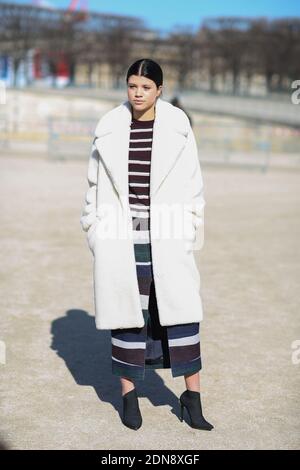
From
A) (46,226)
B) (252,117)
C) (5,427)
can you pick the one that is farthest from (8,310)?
(252,117)

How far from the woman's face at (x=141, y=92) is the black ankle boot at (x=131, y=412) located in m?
1.31

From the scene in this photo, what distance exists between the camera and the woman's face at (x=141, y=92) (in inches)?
129

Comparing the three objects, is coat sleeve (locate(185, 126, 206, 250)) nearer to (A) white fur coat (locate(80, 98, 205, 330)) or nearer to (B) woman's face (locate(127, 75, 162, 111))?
(A) white fur coat (locate(80, 98, 205, 330))

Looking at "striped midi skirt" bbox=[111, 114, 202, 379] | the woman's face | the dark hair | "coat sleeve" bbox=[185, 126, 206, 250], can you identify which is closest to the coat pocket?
"striped midi skirt" bbox=[111, 114, 202, 379]

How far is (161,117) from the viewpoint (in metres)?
3.32

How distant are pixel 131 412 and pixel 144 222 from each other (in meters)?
0.88

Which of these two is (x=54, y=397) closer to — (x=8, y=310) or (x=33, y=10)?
(x=8, y=310)

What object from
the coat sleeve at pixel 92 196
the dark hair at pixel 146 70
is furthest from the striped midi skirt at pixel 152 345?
the dark hair at pixel 146 70

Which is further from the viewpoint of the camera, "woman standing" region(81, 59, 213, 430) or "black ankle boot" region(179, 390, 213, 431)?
"black ankle boot" region(179, 390, 213, 431)

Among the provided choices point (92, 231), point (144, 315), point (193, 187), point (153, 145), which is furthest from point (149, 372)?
point (153, 145)

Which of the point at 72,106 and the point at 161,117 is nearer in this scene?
the point at 161,117

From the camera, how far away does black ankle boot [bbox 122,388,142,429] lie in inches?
133

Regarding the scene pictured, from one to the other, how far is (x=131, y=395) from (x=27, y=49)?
72.4 m

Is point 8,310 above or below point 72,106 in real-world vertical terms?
above
